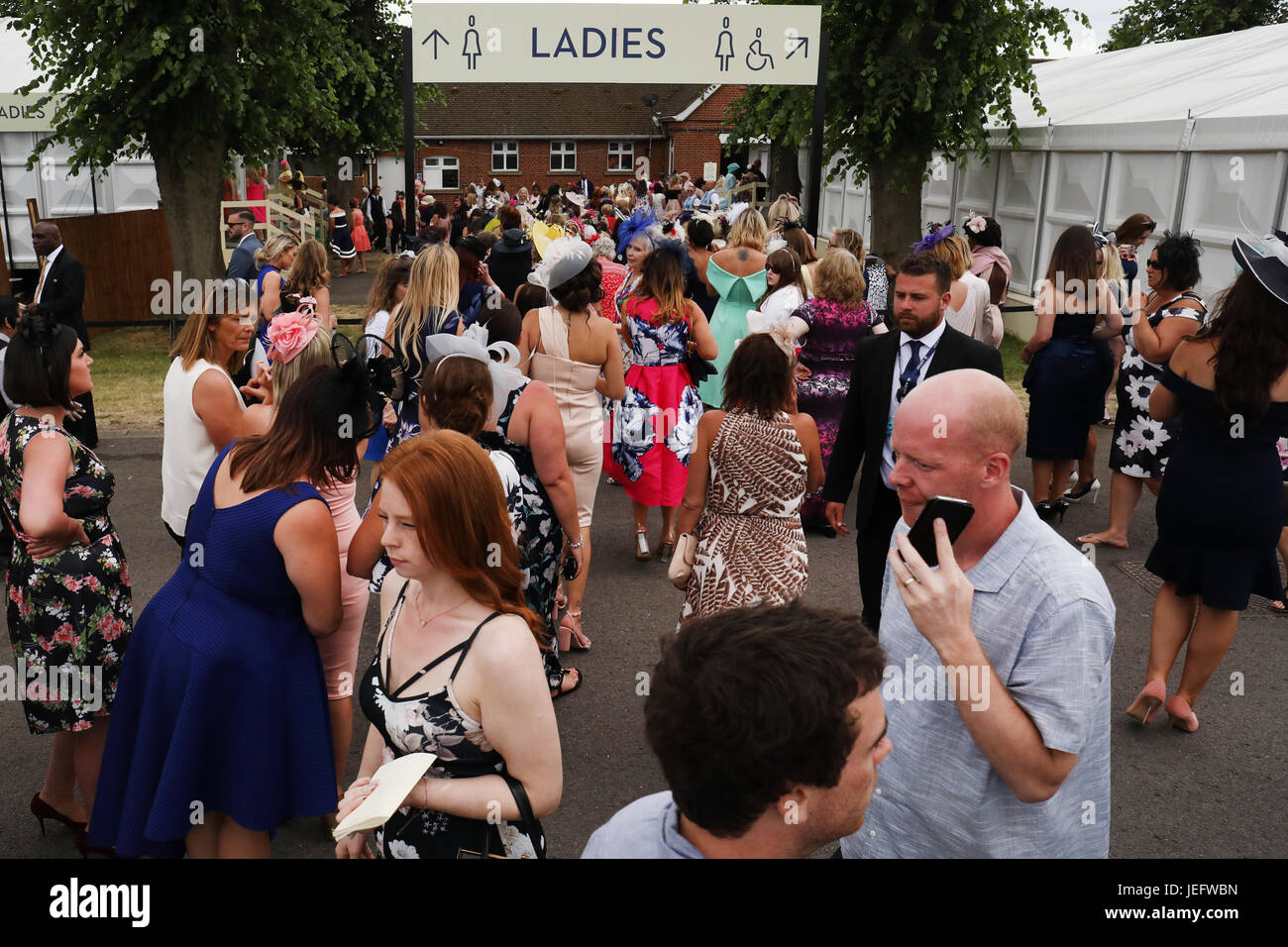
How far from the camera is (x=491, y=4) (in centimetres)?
1010

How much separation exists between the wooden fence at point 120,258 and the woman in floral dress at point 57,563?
12.8m

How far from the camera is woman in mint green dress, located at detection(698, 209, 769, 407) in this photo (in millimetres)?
8016

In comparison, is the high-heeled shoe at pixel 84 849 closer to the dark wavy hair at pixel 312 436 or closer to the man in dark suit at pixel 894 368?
the dark wavy hair at pixel 312 436

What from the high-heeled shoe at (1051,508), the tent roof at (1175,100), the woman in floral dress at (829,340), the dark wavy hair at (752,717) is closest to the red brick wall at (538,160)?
the tent roof at (1175,100)

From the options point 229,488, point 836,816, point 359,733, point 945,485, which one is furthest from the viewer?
point 359,733

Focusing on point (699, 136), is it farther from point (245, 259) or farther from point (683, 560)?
point (683, 560)

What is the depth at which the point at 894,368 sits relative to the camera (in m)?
4.40

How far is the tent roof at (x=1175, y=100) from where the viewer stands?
10742 mm

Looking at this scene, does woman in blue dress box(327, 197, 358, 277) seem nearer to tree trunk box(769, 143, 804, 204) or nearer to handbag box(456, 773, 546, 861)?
tree trunk box(769, 143, 804, 204)

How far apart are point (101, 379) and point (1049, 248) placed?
12741mm

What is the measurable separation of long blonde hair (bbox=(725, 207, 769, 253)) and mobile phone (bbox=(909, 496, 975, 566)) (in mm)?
6447
